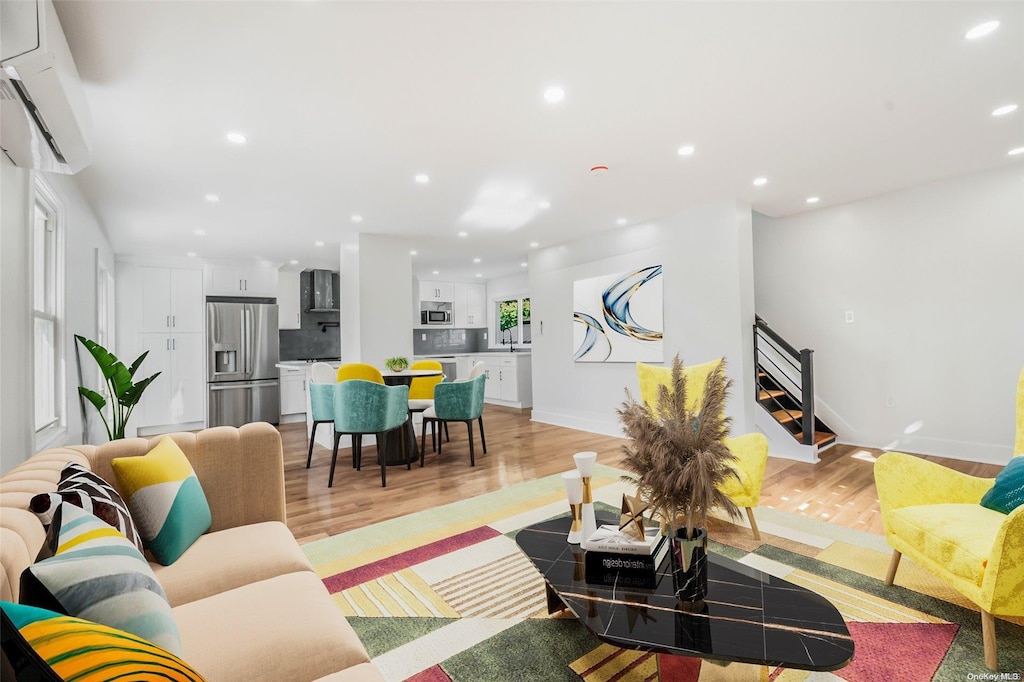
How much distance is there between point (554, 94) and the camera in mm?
2598

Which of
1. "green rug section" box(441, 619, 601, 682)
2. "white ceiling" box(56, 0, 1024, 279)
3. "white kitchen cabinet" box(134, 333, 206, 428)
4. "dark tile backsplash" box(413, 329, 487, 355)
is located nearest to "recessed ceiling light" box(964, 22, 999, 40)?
"white ceiling" box(56, 0, 1024, 279)

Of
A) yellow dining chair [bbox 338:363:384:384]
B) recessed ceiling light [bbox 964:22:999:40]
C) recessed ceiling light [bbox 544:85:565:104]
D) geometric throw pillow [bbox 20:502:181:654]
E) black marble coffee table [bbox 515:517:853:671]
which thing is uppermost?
recessed ceiling light [bbox 964:22:999:40]

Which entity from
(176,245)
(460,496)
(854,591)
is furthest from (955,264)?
(176,245)

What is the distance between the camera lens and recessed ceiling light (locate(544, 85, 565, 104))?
101 inches

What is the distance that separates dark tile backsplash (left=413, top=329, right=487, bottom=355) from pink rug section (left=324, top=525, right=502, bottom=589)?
281 inches

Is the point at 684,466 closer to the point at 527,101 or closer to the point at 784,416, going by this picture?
the point at 527,101

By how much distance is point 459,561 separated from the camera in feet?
8.05

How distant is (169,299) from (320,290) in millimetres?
2063

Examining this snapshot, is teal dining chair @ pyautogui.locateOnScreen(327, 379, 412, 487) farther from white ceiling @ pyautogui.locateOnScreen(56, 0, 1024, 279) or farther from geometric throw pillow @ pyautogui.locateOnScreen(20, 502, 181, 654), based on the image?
geometric throw pillow @ pyautogui.locateOnScreen(20, 502, 181, 654)

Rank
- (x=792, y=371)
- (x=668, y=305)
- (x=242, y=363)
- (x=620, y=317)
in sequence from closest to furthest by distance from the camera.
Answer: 1. (x=668, y=305)
2. (x=792, y=371)
3. (x=620, y=317)
4. (x=242, y=363)

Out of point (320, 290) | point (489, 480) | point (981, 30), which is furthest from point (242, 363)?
point (981, 30)

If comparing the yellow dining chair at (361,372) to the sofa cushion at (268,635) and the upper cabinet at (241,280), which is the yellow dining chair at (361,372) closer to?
the sofa cushion at (268,635)

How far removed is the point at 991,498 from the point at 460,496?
291cm

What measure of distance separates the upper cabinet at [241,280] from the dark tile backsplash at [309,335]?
1.58 feet
